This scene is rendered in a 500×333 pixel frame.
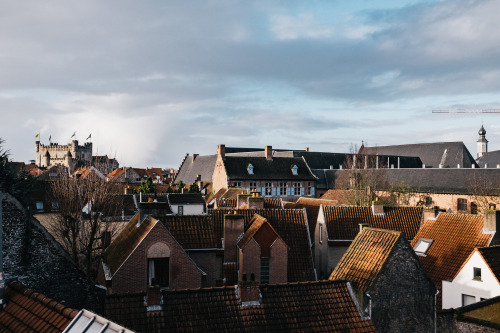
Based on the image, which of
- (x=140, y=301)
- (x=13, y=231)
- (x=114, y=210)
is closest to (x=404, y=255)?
(x=140, y=301)

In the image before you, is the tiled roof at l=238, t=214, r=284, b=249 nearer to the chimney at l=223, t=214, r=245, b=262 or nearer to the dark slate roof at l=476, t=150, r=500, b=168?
the chimney at l=223, t=214, r=245, b=262

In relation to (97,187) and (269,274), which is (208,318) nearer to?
(269,274)

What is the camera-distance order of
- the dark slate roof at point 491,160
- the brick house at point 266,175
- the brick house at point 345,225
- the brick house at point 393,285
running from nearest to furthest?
the brick house at point 393,285 → the brick house at point 345,225 → the brick house at point 266,175 → the dark slate roof at point 491,160

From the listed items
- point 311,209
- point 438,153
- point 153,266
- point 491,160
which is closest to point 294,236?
point 153,266

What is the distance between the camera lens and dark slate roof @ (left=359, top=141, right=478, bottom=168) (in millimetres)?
82688

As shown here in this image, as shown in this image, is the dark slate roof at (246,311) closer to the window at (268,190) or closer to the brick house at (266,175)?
the brick house at (266,175)

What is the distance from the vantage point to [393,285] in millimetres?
14742

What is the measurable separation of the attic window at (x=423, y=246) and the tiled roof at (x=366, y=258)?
9.25 m

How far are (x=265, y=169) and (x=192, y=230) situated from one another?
49.9 m

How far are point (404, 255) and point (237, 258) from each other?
10.7 m

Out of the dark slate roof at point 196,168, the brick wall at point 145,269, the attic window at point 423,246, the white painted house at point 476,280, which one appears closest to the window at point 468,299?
the white painted house at point 476,280

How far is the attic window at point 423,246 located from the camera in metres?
24.3

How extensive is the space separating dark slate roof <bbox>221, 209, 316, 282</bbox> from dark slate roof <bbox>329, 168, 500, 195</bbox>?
3539 centimetres

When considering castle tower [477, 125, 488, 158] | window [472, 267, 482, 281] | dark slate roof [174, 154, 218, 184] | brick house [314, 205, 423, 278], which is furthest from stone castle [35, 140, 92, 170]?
castle tower [477, 125, 488, 158]
